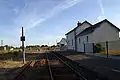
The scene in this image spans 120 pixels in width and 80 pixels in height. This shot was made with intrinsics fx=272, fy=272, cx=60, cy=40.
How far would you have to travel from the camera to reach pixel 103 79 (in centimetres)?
1415

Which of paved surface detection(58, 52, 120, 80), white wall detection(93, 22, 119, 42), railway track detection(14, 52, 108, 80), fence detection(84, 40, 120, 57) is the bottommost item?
railway track detection(14, 52, 108, 80)

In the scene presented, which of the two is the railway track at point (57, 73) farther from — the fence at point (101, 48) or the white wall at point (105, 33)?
the white wall at point (105, 33)

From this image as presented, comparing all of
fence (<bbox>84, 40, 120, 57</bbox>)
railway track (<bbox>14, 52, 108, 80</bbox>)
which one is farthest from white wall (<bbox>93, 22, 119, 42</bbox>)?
railway track (<bbox>14, 52, 108, 80</bbox>)

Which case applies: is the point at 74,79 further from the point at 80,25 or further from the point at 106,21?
the point at 80,25

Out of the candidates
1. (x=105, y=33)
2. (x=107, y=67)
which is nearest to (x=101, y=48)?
(x=105, y=33)

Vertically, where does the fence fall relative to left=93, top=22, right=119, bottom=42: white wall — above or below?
below

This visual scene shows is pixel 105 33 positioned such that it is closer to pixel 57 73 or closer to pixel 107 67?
pixel 107 67

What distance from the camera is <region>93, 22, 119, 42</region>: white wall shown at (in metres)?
50.9

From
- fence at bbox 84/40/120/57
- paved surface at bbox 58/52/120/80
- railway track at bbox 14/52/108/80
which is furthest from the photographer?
fence at bbox 84/40/120/57

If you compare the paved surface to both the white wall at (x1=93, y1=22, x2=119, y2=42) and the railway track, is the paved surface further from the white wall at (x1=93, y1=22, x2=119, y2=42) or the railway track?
the white wall at (x1=93, y1=22, x2=119, y2=42)

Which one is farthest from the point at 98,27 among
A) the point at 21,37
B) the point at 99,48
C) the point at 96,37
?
the point at 21,37

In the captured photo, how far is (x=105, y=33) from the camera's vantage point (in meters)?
51.8

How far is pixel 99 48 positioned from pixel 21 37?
15200 millimetres

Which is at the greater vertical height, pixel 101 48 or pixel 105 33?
pixel 105 33
